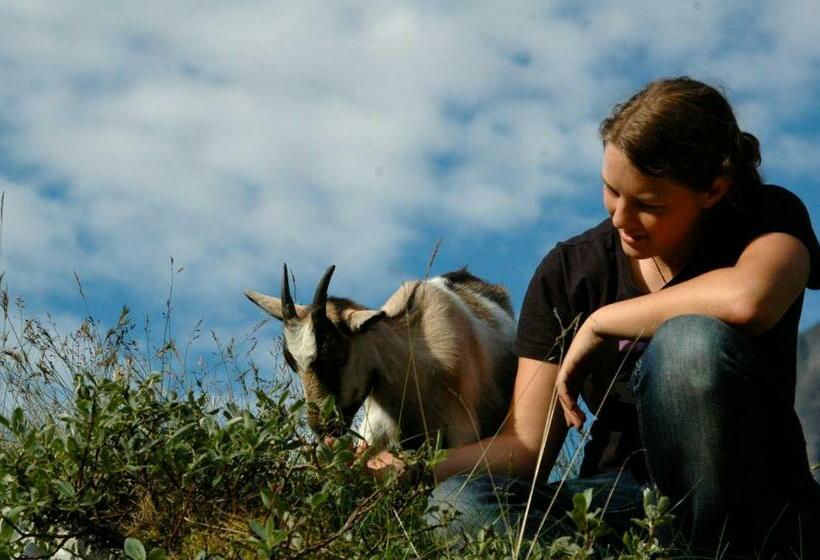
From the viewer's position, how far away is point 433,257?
437cm

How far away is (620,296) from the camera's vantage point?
414 cm

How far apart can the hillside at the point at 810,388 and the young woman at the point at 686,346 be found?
1522mm

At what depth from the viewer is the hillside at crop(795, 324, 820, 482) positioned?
5.35m

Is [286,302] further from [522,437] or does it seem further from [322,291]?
[522,437]

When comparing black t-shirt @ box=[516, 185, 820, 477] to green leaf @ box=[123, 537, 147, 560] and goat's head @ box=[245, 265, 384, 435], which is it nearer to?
green leaf @ box=[123, 537, 147, 560]

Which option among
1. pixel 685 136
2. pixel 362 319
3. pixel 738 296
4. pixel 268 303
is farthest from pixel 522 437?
pixel 268 303

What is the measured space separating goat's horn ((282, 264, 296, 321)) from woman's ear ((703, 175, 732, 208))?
2796mm

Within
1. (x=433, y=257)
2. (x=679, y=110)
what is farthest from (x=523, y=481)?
A: (x=679, y=110)

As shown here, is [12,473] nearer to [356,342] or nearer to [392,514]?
[392,514]

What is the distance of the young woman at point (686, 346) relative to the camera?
3.51 m

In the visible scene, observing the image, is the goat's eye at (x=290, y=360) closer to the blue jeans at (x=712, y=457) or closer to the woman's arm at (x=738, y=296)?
the blue jeans at (x=712, y=457)

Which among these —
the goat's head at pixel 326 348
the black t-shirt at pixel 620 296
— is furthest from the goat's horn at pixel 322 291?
the black t-shirt at pixel 620 296

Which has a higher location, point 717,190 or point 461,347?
point 717,190

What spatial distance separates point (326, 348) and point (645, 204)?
266cm
